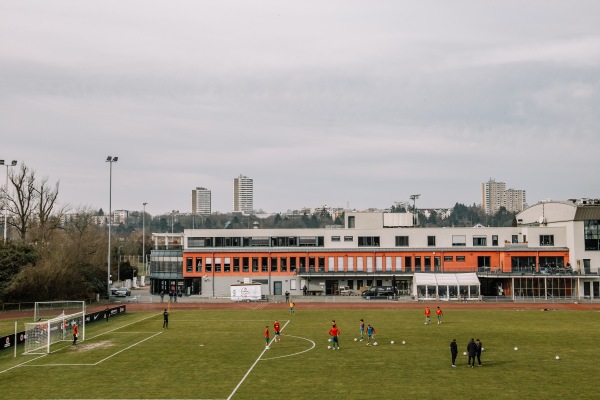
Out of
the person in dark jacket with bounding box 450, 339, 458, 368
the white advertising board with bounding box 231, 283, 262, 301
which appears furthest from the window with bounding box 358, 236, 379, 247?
the person in dark jacket with bounding box 450, 339, 458, 368

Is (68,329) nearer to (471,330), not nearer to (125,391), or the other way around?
(125,391)

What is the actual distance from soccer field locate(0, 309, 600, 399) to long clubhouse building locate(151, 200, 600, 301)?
1260 inches

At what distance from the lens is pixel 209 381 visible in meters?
35.0

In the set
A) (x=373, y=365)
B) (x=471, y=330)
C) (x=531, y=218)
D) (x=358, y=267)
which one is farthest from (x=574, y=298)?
(x=373, y=365)

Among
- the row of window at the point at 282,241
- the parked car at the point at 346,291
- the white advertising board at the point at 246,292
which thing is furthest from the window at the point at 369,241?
the white advertising board at the point at 246,292

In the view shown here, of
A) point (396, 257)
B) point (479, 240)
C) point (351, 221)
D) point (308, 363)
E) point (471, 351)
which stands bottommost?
point (308, 363)

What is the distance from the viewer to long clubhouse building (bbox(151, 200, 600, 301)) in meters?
93.2

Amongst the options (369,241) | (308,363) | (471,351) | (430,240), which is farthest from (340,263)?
(471,351)

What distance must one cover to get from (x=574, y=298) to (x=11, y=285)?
250ft

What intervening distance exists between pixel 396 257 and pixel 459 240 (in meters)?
10.6

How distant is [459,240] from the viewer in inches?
3910

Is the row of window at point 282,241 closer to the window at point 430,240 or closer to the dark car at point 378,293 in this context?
the window at point 430,240

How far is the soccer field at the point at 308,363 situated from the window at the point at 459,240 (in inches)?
1436

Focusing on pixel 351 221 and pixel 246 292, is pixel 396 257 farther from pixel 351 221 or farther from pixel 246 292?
pixel 246 292
